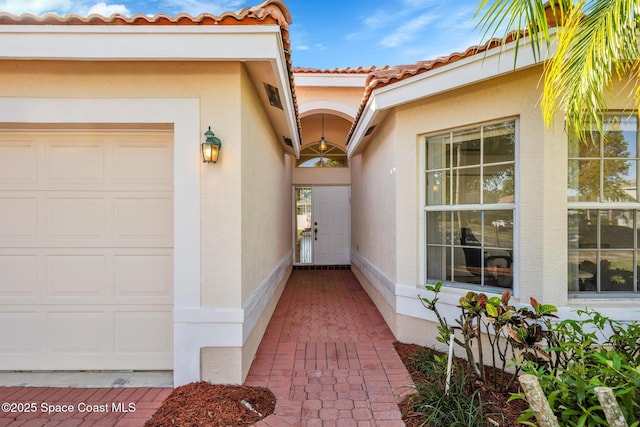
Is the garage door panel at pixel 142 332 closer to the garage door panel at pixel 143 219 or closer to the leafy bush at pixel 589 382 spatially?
the garage door panel at pixel 143 219

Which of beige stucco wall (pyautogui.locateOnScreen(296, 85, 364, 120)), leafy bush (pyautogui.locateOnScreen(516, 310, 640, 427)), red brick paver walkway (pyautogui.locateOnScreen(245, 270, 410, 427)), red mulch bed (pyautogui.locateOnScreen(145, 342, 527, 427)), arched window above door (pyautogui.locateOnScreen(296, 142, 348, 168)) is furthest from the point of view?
arched window above door (pyautogui.locateOnScreen(296, 142, 348, 168))

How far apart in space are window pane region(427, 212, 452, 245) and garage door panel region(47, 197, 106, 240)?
4.16 metres

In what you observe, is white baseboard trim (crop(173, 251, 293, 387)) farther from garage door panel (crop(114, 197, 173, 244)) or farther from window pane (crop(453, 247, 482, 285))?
window pane (crop(453, 247, 482, 285))

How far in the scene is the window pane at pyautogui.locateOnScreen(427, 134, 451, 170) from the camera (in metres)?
4.41

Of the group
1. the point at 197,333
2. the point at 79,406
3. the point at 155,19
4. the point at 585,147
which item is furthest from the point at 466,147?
the point at 79,406

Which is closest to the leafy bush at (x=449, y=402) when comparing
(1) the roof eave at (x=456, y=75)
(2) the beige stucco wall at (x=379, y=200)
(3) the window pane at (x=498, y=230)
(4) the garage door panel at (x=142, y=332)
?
(3) the window pane at (x=498, y=230)

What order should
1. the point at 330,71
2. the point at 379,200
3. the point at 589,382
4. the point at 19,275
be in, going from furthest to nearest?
the point at 330,71 < the point at 379,200 < the point at 19,275 < the point at 589,382

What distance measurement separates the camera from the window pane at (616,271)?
3.68 meters

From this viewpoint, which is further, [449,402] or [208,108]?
[208,108]

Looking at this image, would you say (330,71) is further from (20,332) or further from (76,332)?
(20,332)

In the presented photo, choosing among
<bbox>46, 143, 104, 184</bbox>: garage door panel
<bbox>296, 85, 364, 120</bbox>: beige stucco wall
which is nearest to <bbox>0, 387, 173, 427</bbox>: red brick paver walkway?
<bbox>46, 143, 104, 184</bbox>: garage door panel

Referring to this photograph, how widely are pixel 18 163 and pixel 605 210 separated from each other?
22.0 ft

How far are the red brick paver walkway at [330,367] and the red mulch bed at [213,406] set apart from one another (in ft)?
0.50

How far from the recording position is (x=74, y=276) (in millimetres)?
3742
